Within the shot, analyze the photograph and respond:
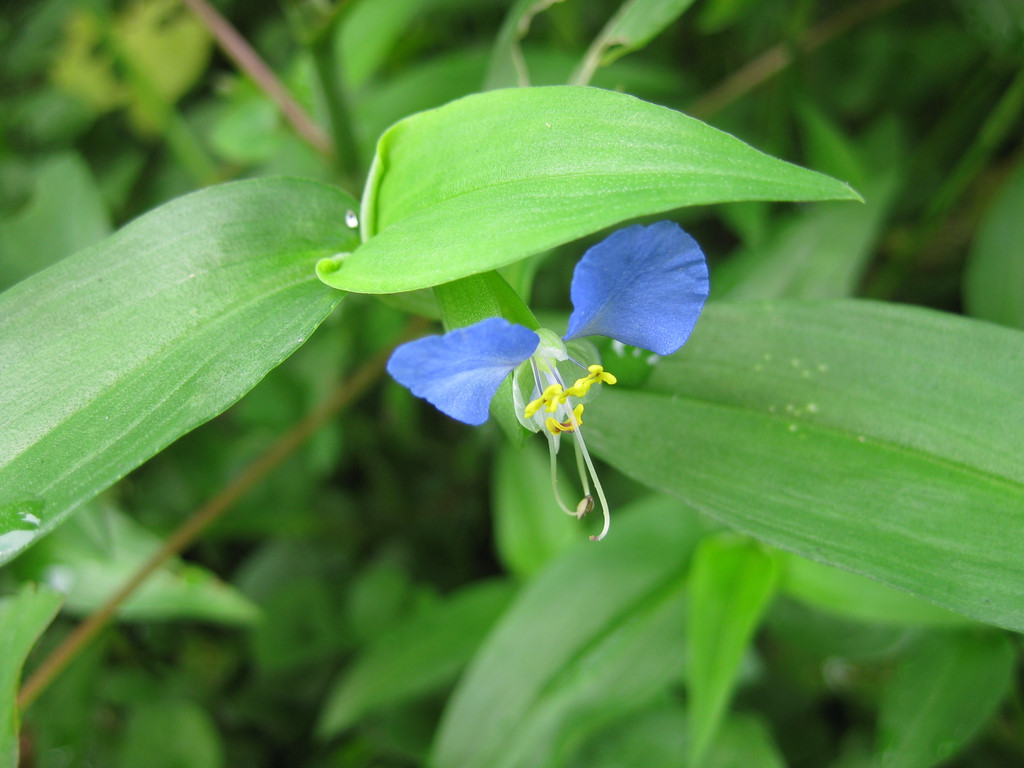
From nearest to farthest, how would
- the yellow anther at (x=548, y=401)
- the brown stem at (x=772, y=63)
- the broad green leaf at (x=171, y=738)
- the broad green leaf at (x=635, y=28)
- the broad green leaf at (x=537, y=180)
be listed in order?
1. the broad green leaf at (x=537, y=180)
2. the yellow anther at (x=548, y=401)
3. the broad green leaf at (x=635, y=28)
4. the broad green leaf at (x=171, y=738)
5. the brown stem at (x=772, y=63)

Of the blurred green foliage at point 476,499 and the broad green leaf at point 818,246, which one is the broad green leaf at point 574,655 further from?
the broad green leaf at point 818,246

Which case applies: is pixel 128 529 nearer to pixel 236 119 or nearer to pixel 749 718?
pixel 236 119

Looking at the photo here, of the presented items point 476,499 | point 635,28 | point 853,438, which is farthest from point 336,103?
point 476,499

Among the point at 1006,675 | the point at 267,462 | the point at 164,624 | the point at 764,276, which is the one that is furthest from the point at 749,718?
the point at 164,624

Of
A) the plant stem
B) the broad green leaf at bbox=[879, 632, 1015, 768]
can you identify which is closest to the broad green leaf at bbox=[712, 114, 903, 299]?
the broad green leaf at bbox=[879, 632, 1015, 768]

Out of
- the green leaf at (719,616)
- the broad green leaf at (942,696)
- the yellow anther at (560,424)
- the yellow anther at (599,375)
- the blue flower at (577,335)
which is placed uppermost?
the blue flower at (577,335)

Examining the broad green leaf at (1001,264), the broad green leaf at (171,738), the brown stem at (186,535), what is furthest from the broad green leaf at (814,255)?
the broad green leaf at (171,738)

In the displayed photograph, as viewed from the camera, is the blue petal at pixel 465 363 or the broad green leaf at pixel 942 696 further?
the broad green leaf at pixel 942 696
